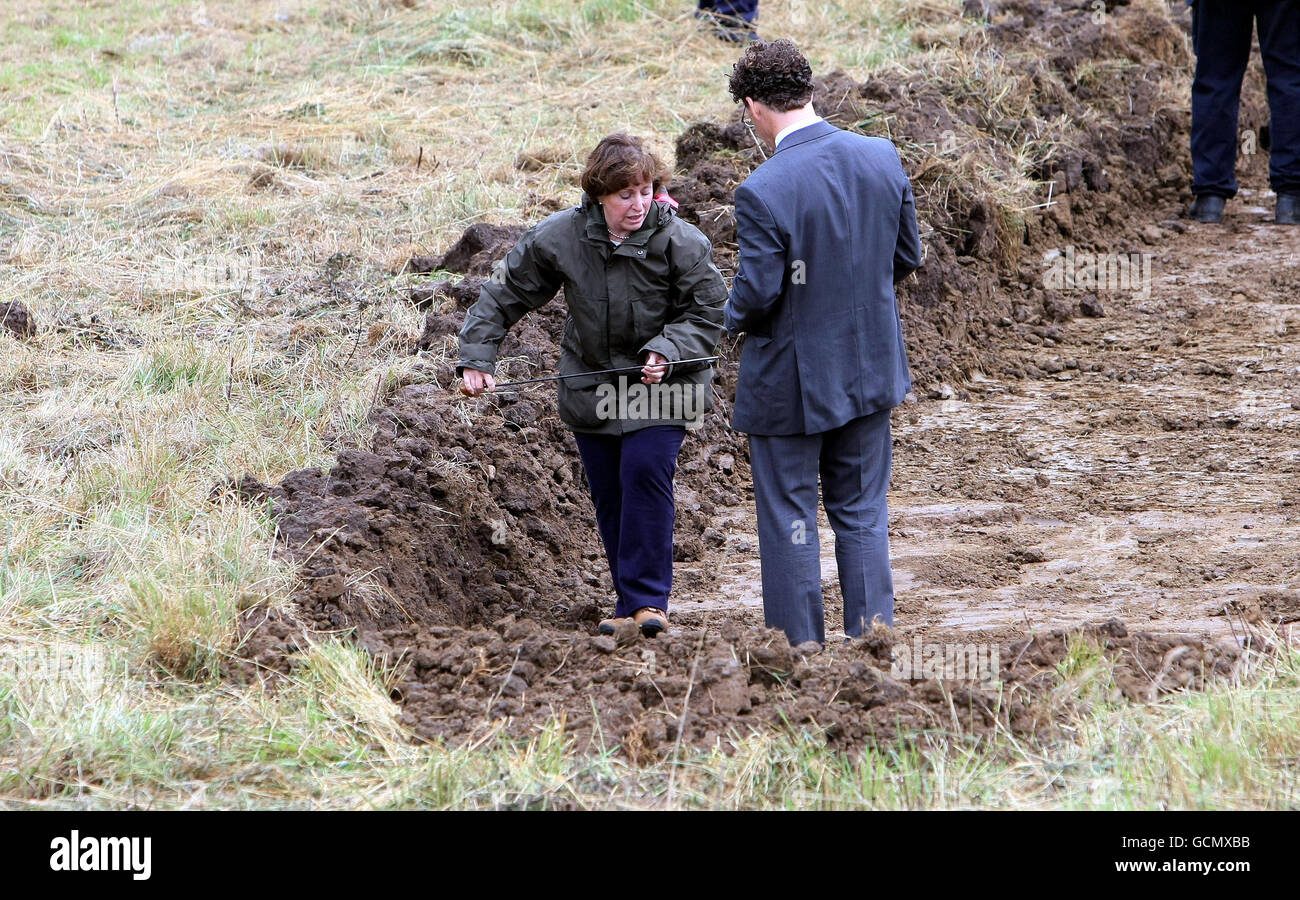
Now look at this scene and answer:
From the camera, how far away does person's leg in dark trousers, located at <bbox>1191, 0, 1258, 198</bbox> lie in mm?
7824

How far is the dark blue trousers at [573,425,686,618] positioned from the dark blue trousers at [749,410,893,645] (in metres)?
0.31

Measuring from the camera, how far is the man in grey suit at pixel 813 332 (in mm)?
3740

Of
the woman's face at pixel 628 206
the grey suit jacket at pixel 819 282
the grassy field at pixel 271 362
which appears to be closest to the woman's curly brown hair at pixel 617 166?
the woman's face at pixel 628 206

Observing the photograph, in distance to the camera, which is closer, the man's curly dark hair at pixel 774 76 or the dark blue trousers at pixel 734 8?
the man's curly dark hair at pixel 774 76

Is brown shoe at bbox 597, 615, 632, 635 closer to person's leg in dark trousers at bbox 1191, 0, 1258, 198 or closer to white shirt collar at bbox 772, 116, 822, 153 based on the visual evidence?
white shirt collar at bbox 772, 116, 822, 153

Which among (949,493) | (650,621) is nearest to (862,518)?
(650,621)

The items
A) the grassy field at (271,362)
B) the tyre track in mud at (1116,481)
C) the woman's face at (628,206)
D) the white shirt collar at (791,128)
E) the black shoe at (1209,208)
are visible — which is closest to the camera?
the grassy field at (271,362)

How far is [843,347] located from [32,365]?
13.2 feet

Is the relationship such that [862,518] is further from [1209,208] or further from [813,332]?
[1209,208]

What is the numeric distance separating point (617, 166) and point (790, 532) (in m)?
1.24

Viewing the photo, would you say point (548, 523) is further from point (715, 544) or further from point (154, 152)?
point (154, 152)

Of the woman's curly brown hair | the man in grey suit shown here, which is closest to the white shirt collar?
the man in grey suit

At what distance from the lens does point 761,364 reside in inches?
155

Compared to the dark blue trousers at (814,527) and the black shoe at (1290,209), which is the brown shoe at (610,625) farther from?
the black shoe at (1290,209)
